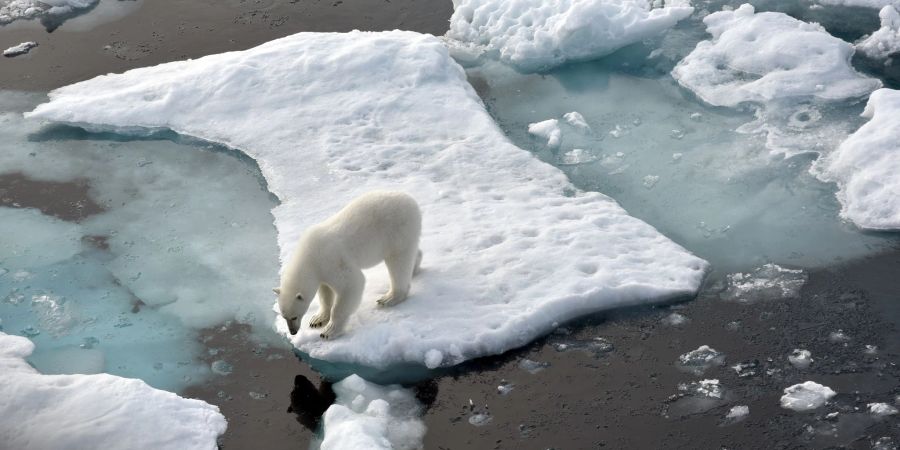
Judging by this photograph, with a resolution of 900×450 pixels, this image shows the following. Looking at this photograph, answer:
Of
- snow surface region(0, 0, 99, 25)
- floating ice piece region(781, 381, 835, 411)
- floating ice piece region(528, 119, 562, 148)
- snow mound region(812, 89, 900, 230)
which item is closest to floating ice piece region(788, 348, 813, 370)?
floating ice piece region(781, 381, 835, 411)

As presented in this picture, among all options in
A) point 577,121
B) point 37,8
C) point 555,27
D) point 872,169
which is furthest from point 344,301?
point 37,8

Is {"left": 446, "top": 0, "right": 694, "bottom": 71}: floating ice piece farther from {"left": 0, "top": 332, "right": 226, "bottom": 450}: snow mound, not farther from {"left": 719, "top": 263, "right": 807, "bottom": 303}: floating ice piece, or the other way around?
{"left": 0, "top": 332, "right": 226, "bottom": 450}: snow mound

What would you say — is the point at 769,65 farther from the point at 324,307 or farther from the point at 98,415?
the point at 98,415

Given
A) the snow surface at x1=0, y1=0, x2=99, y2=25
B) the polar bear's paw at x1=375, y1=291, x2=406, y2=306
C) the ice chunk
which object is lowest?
the snow surface at x1=0, y1=0, x2=99, y2=25

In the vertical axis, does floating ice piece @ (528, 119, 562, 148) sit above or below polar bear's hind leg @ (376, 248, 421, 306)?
below

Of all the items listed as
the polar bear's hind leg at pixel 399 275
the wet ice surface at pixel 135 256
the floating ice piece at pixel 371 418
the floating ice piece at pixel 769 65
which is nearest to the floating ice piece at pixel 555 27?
the floating ice piece at pixel 769 65

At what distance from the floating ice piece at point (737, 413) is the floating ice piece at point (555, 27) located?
561 centimetres

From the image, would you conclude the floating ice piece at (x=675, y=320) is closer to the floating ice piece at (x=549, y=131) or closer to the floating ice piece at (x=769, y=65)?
the floating ice piece at (x=549, y=131)

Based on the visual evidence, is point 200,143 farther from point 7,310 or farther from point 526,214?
point 526,214

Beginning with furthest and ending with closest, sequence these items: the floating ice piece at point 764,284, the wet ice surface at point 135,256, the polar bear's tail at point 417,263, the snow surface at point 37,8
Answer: the snow surface at point 37,8, the polar bear's tail at point 417,263, the floating ice piece at point 764,284, the wet ice surface at point 135,256

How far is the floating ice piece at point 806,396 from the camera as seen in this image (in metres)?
5.83

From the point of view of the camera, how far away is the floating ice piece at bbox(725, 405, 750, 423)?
Answer: 19.0 feet

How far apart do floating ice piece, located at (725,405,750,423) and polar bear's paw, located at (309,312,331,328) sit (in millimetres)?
2834

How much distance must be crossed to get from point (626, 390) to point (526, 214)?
2139 millimetres
